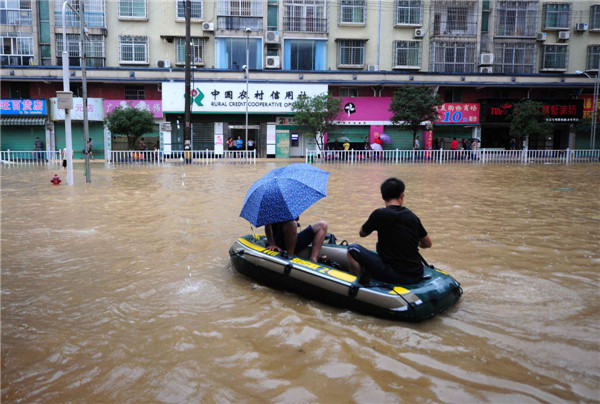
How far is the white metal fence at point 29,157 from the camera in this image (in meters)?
27.4

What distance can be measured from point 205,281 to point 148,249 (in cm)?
184

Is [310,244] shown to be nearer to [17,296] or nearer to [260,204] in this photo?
[260,204]

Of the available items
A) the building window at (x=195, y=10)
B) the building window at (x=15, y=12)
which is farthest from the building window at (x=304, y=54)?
the building window at (x=15, y=12)

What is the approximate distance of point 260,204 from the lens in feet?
17.6

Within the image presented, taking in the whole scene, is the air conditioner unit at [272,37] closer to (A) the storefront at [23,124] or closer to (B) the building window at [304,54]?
(B) the building window at [304,54]

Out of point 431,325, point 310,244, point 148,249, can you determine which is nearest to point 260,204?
point 310,244

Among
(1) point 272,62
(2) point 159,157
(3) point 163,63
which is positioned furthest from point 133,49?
(2) point 159,157

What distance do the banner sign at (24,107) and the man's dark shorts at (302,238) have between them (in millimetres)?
31913

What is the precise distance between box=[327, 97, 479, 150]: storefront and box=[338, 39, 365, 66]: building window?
8.72 ft

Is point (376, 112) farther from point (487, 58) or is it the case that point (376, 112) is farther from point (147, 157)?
point (147, 157)

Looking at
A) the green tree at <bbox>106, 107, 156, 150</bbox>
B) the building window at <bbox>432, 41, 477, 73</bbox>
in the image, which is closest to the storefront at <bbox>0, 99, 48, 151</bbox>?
the green tree at <bbox>106, 107, 156, 150</bbox>

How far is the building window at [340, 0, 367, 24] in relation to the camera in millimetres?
33938

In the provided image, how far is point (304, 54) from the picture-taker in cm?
3400

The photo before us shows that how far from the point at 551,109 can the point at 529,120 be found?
4724 millimetres
